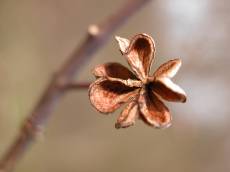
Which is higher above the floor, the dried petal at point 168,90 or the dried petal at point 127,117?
the dried petal at point 168,90

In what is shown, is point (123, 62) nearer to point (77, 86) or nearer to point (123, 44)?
point (77, 86)

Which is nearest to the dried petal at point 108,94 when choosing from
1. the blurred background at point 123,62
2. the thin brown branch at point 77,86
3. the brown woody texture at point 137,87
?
the brown woody texture at point 137,87

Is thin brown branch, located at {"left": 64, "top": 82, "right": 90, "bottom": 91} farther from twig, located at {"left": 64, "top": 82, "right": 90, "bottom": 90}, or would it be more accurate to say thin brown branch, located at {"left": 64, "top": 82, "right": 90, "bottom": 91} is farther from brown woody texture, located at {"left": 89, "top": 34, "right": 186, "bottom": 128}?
brown woody texture, located at {"left": 89, "top": 34, "right": 186, "bottom": 128}

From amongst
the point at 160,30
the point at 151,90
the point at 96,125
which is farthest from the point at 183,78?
the point at 151,90

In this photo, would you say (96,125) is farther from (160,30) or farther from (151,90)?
(151,90)

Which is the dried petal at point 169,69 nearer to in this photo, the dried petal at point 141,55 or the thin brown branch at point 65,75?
the dried petal at point 141,55

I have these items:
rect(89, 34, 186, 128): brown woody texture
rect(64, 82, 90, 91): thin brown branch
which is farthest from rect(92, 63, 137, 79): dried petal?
rect(64, 82, 90, 91): thin brown branch
